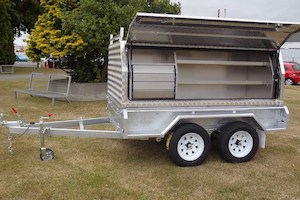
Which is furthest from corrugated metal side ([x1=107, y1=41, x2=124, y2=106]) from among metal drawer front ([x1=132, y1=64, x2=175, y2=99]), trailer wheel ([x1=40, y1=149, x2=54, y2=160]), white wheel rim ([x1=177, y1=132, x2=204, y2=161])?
trailer wheel ([x1=40, y1=149, x2=54, y2=160])

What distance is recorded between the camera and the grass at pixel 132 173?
13.3ft

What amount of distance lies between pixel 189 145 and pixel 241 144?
2.86 ft

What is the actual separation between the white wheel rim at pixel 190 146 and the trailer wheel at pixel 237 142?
35 cm

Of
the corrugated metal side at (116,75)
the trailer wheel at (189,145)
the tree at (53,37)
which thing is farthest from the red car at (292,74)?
the trailer wheel at (189,145)

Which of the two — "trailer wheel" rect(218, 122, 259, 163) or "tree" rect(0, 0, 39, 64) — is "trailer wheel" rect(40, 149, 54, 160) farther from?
"tree" rect(0, 0, 39, 64)

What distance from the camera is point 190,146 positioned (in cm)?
489

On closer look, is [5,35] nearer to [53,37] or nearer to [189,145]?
[53,37]

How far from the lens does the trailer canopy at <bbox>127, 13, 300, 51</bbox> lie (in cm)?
446

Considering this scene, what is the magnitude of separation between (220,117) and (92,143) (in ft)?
7.87

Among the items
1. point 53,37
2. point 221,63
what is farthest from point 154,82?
point 53,37

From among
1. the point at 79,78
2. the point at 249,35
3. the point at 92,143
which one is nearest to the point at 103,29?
the point at 79,78

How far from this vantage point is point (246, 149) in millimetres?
5145

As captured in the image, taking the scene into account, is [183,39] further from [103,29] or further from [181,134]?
[103,29]

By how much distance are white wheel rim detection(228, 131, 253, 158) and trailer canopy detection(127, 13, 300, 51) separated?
1.42 m
